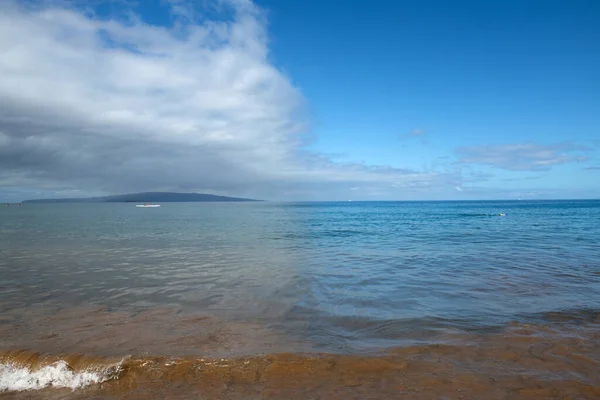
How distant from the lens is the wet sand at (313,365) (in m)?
6.76

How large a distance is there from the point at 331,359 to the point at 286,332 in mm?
2079

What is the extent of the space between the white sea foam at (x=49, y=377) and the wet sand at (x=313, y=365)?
11cm

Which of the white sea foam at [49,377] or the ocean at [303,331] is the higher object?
the ocean at [303,331]

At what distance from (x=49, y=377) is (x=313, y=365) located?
573cm

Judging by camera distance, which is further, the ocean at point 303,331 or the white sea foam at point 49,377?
the white sea foam at point 49,377

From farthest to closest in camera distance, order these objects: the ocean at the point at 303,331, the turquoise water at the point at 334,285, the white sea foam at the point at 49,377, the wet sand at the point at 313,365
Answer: the turquoise water at the point at 334,285 → the white sea foam at the point at 49,377 → the ocean at the point at 303,331 → the wet sand at the point at 313,365

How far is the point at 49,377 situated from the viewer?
7.51 metres

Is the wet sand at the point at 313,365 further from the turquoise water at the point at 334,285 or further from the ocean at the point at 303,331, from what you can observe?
the turquoise water at the point at 334,285

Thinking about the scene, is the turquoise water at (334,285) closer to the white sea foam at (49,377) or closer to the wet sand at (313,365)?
the wet sand at (313,365)

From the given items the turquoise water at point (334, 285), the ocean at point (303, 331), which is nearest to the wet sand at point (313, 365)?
the ocean at point (303, 331)

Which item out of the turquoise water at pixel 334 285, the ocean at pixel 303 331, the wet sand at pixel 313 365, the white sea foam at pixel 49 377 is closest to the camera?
the wet sand at pixel 313 365

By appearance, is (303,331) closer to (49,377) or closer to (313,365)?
(313,365)

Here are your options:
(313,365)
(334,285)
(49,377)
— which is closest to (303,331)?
(313,365)

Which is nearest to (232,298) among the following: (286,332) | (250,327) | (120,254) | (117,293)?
(250,327)
